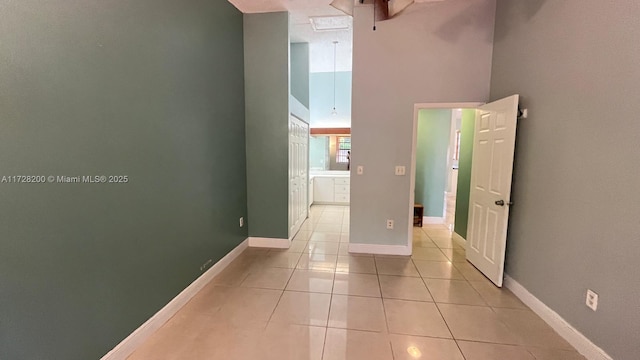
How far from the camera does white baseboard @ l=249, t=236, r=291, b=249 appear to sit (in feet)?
12.7

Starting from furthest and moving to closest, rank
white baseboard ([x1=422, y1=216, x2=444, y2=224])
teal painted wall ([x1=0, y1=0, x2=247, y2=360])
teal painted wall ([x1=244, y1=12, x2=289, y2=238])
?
1. white baseboard ([x1=422, y1=216, x2=444, y2=224])
2. teal painted wall ([x1=244, y1=12, x2=289, y2=238])
3. teal painted wall ([x1=0, y1=0, x2=247, y2=360])

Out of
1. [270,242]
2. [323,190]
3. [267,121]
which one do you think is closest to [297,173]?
[267,121]

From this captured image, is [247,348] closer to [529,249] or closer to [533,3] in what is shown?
[529,249]

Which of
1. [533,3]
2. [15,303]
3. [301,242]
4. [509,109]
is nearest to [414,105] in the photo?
[509,109]

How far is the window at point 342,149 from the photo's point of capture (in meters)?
6.94

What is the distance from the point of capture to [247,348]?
191 cm

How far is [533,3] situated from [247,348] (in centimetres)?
380

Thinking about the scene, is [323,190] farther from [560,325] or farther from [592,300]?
[592,300]

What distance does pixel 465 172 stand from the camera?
3.98m

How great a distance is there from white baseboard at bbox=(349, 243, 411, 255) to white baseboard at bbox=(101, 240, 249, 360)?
170 centimetres

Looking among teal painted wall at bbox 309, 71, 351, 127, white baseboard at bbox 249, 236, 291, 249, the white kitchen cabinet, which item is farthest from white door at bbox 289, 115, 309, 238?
teal painted wall at bbox 309, 71, 351, 127

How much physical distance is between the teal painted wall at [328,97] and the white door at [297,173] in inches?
77.4

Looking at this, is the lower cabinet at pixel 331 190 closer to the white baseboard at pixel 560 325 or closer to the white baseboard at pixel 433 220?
the white baseboard at pixel 433 220

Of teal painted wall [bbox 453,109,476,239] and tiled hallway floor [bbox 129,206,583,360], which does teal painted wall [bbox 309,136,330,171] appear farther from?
tiled hallway floor [bbox 129,206,583,360]
